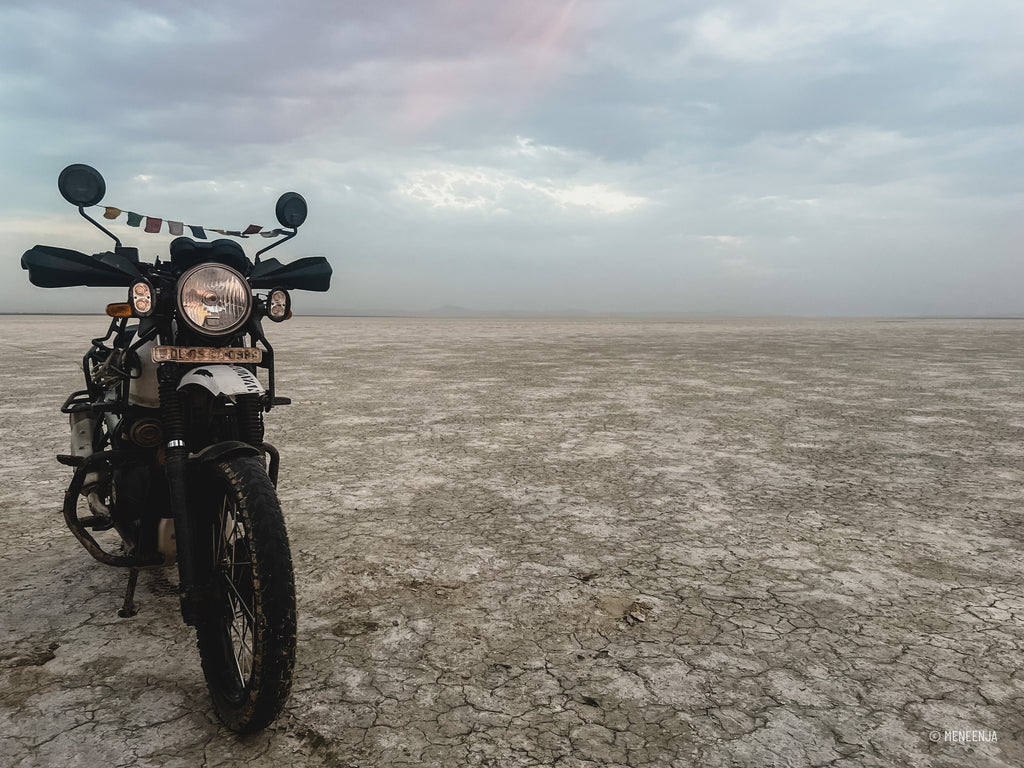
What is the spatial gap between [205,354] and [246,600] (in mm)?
888

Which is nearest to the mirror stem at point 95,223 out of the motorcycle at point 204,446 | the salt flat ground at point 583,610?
the motorcycle at point 204,446

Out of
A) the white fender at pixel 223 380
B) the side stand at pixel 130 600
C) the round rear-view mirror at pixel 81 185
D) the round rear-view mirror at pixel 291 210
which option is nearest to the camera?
Result: the white fender at pixel 223 380

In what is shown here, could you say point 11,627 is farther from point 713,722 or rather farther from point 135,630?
point 713,722

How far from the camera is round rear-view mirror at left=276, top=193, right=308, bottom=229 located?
9.94 ft

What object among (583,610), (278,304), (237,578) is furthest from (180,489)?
(583,610)

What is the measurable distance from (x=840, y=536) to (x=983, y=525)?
956 mm

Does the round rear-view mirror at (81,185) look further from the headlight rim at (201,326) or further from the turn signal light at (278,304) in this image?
the turn signal light at (278,304)

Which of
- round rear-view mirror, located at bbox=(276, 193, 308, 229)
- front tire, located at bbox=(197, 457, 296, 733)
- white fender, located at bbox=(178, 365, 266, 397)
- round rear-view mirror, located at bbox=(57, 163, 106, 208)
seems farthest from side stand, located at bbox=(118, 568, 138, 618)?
round rear-view mirror, located at bbox=(276, 193, 308, 229)

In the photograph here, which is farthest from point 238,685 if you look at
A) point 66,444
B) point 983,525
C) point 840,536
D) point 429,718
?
point 66,444

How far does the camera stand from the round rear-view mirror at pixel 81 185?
8.45 ft

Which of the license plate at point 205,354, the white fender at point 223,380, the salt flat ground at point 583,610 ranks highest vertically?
the license plate at point 205,354

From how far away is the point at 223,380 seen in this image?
231cm

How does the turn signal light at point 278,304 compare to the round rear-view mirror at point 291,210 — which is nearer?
the turn signal light at point 278,304

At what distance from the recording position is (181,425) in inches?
92.9
